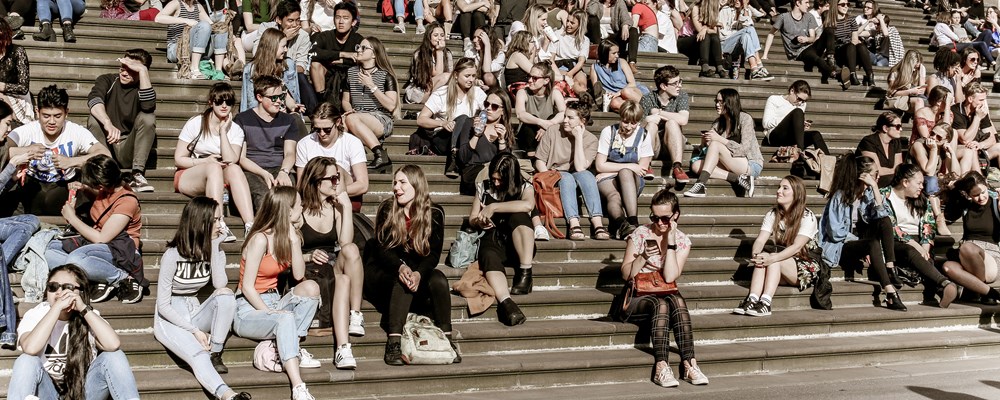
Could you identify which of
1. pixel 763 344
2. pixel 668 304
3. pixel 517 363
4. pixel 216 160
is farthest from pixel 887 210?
pixel 216 160

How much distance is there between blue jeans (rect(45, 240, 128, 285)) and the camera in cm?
766

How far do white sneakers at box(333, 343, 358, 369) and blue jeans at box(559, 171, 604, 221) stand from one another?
3.03 meters

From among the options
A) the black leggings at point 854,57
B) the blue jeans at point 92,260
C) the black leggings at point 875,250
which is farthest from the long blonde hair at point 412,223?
A: the black leggings at point 854,57

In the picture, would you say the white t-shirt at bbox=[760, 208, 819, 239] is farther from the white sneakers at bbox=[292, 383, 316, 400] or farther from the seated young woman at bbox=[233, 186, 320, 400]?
the white sneakers at bbox=[292, 383, 316, 400]

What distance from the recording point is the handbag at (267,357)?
7.44 metres

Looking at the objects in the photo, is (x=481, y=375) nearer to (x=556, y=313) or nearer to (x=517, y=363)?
(x=517, y=363)

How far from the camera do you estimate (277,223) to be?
25.4ft

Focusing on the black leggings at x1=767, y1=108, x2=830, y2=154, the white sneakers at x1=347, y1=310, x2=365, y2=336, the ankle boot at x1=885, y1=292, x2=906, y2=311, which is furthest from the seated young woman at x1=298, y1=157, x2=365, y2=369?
the black leggings at x1=767, y1=108, x2=830, y2=154

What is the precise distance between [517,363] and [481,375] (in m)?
0.29

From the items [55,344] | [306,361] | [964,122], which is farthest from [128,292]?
[964,122]

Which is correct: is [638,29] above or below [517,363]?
above

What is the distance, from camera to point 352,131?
1041 cm

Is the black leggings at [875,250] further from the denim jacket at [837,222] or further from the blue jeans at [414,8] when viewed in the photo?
the blue jeans at [414,8]

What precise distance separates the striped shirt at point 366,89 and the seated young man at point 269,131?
1340 mm
